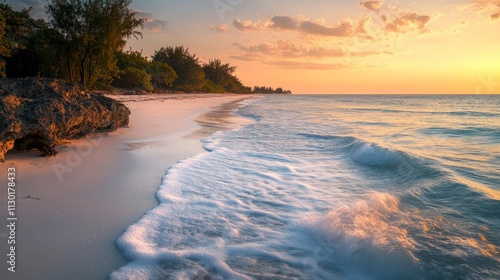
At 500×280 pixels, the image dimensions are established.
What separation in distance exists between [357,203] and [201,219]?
2144mm

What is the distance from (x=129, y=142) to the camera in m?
7.46

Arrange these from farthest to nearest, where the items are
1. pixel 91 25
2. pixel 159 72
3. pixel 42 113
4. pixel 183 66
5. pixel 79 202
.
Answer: pixel 183 66
pixel 159 72
pixel 91 25
pixel 42 113
pixel 79 202

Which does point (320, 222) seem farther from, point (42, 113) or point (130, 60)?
point (130, 60)

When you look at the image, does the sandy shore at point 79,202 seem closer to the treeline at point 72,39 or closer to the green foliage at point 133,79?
the treeline at point 72,39

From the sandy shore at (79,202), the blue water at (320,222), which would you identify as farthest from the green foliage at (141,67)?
A: the blue water at (320,222)

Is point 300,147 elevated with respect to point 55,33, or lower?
lower

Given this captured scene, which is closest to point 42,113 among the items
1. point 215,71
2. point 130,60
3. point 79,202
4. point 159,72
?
point 79,202

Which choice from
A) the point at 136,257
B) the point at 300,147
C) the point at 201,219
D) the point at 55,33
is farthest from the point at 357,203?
the point at 55,33

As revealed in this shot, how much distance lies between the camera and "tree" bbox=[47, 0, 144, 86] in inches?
671

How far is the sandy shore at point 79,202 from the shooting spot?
2348 mm

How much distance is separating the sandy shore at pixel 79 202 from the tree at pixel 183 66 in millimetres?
53186

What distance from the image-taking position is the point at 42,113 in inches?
206

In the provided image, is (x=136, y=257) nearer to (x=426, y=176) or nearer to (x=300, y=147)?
(x=426, y=176)

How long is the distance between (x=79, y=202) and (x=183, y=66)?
58748mm
